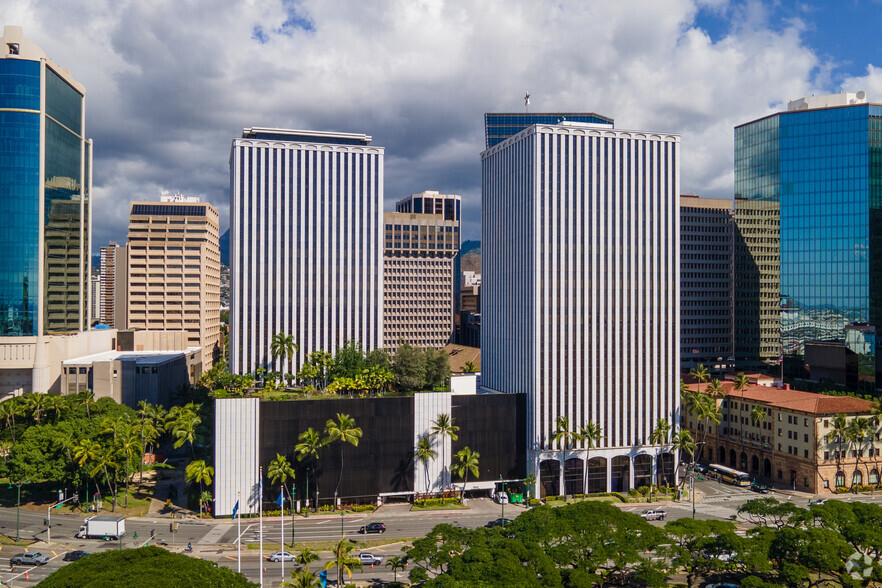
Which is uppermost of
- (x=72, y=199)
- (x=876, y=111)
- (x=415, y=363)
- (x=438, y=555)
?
(x=876, y=111)

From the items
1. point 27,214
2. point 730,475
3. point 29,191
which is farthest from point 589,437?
point 29,191

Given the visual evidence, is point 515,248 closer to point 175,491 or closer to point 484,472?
point 484,472

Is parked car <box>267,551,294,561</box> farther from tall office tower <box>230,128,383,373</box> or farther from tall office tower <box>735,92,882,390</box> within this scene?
tall office tower <box>735,92,882,390</box>

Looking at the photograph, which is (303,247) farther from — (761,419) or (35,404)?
(761,419)

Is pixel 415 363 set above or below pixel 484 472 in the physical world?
above

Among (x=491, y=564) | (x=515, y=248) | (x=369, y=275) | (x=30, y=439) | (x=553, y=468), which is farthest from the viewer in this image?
(x=369, y=275)

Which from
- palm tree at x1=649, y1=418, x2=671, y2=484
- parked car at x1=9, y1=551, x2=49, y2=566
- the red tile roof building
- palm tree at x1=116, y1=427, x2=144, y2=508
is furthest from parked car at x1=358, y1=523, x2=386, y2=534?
the red tile roof building

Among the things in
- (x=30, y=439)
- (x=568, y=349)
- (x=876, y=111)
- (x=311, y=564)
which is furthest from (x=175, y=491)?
(x=876, y=111)
